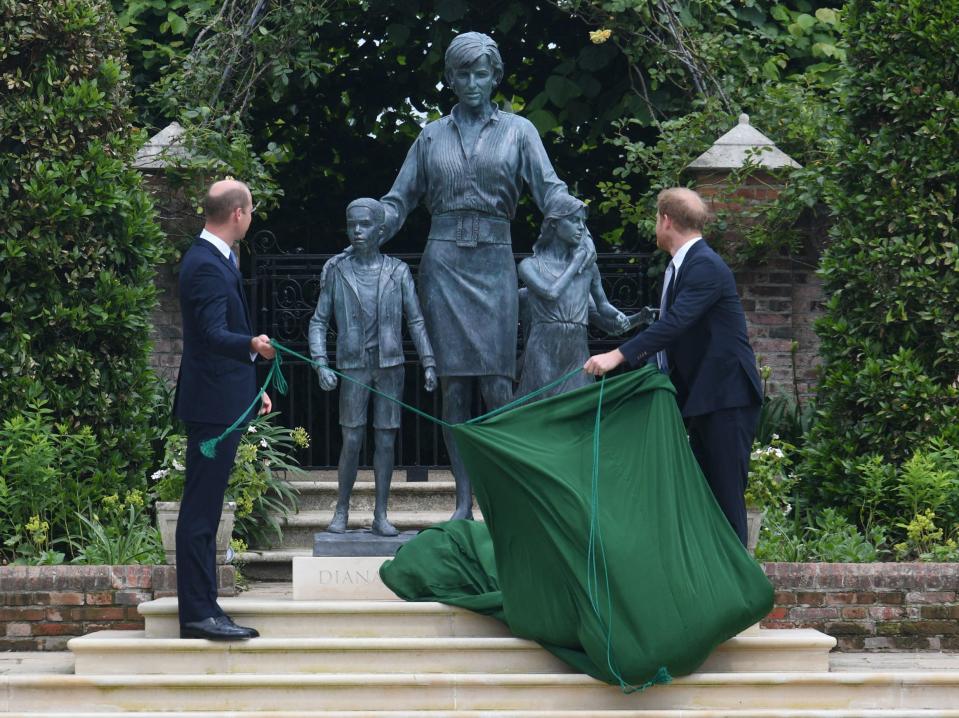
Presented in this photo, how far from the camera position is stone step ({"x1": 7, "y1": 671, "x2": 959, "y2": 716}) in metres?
5.51

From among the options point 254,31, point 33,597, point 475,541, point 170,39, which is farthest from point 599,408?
point 170,39

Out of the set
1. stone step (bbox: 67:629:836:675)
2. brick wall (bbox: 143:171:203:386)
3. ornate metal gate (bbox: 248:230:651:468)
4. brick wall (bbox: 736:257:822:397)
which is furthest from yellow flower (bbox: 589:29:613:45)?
stone step (bbox: 67:629:836:675)

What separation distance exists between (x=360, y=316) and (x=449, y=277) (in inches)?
17.9

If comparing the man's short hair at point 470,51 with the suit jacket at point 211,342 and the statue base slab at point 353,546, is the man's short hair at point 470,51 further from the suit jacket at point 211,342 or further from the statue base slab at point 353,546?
the statue base slab at point 353,546

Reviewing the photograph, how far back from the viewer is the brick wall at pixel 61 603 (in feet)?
22.3

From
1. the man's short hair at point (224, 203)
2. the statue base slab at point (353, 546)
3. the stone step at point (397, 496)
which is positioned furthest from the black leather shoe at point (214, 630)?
the stone step at point (397, 496)

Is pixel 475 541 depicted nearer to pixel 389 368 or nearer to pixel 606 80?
pixel 389 368

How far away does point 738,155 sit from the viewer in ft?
31.0

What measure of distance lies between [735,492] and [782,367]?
13.4 ft

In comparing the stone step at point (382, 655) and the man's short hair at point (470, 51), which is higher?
the man's short hair at point (470, 51)

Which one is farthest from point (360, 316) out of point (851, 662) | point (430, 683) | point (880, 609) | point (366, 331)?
point (880, 609)

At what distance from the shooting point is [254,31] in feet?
32.8

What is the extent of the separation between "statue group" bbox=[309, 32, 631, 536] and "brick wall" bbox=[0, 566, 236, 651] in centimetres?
105

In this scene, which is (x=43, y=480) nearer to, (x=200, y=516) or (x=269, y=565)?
(x=269, y=565)
